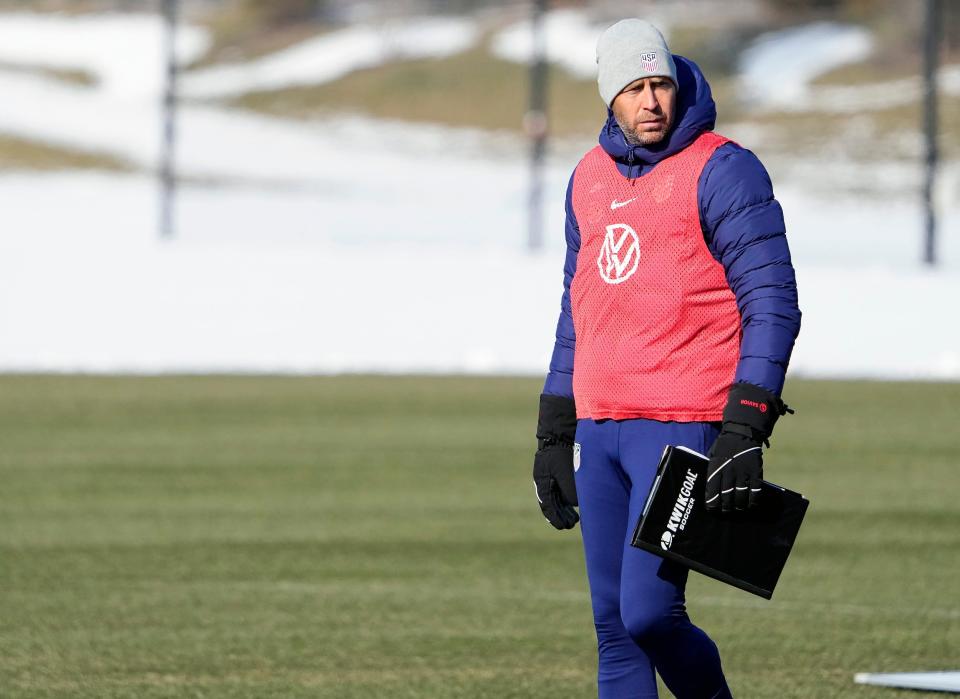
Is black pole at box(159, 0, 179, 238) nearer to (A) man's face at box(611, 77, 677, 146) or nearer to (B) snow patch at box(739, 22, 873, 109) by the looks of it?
(B) snow patch at box(739, 22, 873, 109)

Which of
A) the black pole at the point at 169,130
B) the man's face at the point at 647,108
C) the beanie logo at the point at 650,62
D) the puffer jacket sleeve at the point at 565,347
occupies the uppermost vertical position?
the black pole at the point at 169,130

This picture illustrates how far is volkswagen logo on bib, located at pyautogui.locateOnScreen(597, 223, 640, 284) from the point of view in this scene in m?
5.49

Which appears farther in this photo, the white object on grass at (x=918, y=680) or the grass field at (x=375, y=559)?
the grass field at (x=375, y=559)

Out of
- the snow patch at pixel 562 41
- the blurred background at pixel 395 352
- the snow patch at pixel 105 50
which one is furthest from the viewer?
the snow patch at pixel 105 50

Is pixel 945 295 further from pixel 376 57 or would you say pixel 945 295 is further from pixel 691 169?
pixel 376 57

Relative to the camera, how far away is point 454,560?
10.2m

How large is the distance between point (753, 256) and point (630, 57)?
644mm

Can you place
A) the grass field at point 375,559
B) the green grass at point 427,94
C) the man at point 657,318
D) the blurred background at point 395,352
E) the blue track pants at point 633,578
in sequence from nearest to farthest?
the man at point 657,318 < the blue track pants at point 633,578 < the grass field at point 375,559 < the blurred background at point 395,352 < the green grass at point 427,94

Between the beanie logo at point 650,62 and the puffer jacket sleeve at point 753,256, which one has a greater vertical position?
the beanie logo at point 650,62

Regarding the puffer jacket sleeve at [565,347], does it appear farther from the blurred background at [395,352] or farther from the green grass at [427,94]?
the green grass at [427,94]

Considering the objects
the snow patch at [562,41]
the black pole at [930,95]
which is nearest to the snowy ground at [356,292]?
the black pole at [930,95]

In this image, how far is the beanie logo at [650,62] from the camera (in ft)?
17.8

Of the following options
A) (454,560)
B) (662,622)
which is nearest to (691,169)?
(662,622)

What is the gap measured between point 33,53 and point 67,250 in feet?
98.3
